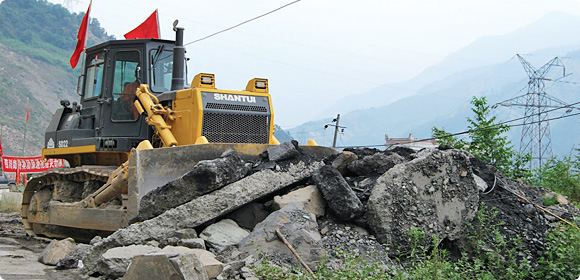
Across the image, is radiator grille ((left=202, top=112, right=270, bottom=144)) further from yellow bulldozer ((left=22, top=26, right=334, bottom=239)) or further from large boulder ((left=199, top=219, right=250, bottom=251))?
large boulder ((left=199, top=219, right=250, bottom=251))

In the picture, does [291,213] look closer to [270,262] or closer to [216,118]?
[270,262]

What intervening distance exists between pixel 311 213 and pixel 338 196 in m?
0.37

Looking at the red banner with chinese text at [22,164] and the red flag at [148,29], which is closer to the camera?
the red flag at [148,29]

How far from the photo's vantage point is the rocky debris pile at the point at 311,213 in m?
5.97

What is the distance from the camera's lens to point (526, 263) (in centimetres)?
630

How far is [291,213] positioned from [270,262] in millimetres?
767

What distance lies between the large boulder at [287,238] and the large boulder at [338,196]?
37 cm

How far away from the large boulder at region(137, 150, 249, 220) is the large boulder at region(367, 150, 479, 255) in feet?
5.72

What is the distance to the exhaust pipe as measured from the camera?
8.81 m

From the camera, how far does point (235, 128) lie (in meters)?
8.44

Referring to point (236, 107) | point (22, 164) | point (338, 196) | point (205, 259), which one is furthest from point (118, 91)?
point (22, 164)

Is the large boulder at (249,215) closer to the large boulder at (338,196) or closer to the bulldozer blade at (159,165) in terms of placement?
the large boulder at (338,196)

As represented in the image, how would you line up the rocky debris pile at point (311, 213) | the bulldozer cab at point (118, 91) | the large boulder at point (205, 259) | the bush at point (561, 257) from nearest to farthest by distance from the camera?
the large boulder at point (205, 259), the rocky debris pile at point (311, 213), the bush at point (561, 257), the bulldozer cab at point (118, 91)

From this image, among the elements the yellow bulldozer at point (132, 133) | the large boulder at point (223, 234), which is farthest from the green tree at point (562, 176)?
the large boulder at point (223, 234)
